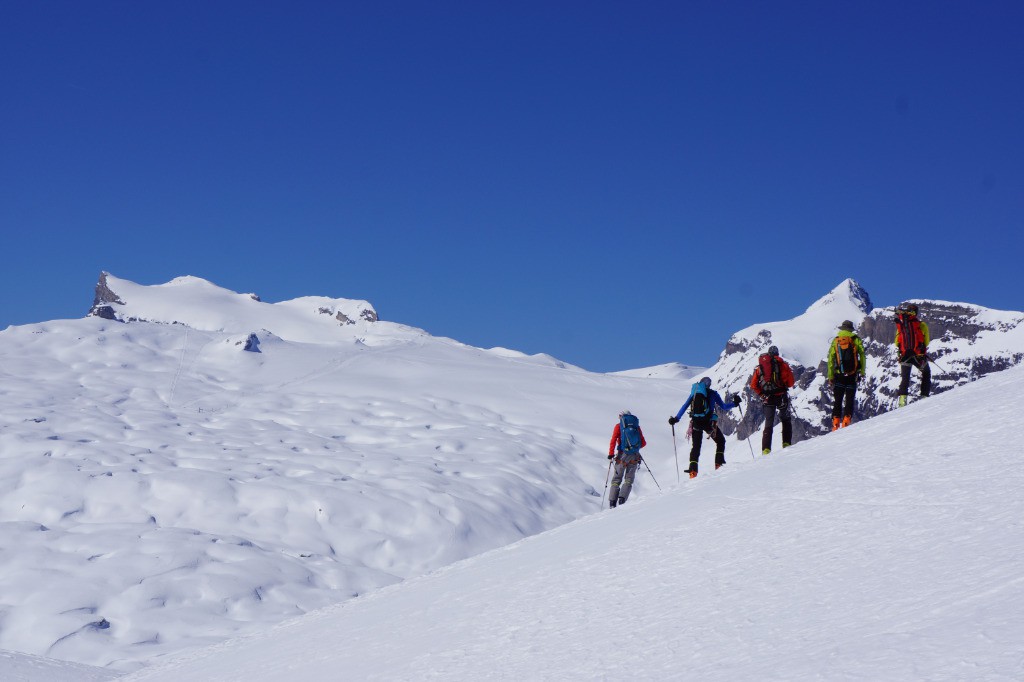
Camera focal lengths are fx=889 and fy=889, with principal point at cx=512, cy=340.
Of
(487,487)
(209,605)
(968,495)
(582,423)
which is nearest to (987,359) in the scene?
(582,423)

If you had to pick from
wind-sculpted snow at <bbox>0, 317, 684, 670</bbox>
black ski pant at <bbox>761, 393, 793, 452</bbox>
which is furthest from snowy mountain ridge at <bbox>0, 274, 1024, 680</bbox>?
black ski pant at <bbox>761, 393, 793, 452</bbox>

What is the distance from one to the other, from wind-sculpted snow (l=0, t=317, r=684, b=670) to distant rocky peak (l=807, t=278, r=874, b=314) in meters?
97.4

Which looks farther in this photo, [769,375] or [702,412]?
[702,412]

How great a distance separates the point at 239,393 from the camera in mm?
70438

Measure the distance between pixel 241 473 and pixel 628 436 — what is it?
37151 mm

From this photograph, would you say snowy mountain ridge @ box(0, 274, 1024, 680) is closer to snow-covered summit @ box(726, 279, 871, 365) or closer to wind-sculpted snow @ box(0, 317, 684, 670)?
wind-sculpted snow @ box(0, 317, 684, 670)

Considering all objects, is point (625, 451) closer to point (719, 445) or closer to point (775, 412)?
point (719, 445)

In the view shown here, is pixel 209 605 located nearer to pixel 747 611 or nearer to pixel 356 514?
pixel 356 514

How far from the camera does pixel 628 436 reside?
58.5ft

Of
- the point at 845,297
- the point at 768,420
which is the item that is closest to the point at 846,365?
the point at 768,420

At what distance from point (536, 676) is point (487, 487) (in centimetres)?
4869

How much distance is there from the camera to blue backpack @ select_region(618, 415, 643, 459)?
1781 centimetres

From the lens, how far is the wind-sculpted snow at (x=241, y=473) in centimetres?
3403

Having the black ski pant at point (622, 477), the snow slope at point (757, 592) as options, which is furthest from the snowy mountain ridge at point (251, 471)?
the black ski pant at point (622, 477)
